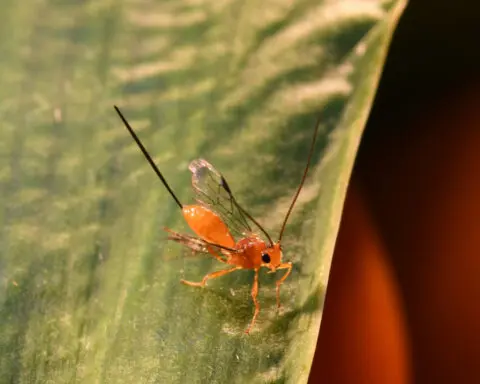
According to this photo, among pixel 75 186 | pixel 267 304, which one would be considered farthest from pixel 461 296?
pixel 75 186

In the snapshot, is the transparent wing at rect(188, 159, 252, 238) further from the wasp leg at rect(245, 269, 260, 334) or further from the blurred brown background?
the blurred brown background

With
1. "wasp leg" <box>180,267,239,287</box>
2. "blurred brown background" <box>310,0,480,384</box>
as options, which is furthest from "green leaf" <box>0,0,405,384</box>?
"blurred brown background" <box>310,0,480,384</box>

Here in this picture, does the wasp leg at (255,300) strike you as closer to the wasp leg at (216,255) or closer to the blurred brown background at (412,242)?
the wasp leg at (216,255)

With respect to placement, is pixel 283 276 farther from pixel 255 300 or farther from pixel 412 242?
pixel 412 242

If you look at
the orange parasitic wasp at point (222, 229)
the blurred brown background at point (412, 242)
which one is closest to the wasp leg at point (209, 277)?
the orange parasitic wasp at point (222, 229)

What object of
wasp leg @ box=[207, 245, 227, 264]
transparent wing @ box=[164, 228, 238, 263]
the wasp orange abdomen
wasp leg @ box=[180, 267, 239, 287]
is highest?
the wasp orange abdomen

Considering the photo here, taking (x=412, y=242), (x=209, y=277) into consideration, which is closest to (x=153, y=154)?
(x=209, y=277)

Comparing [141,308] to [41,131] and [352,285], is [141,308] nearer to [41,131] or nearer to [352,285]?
[41,131]
